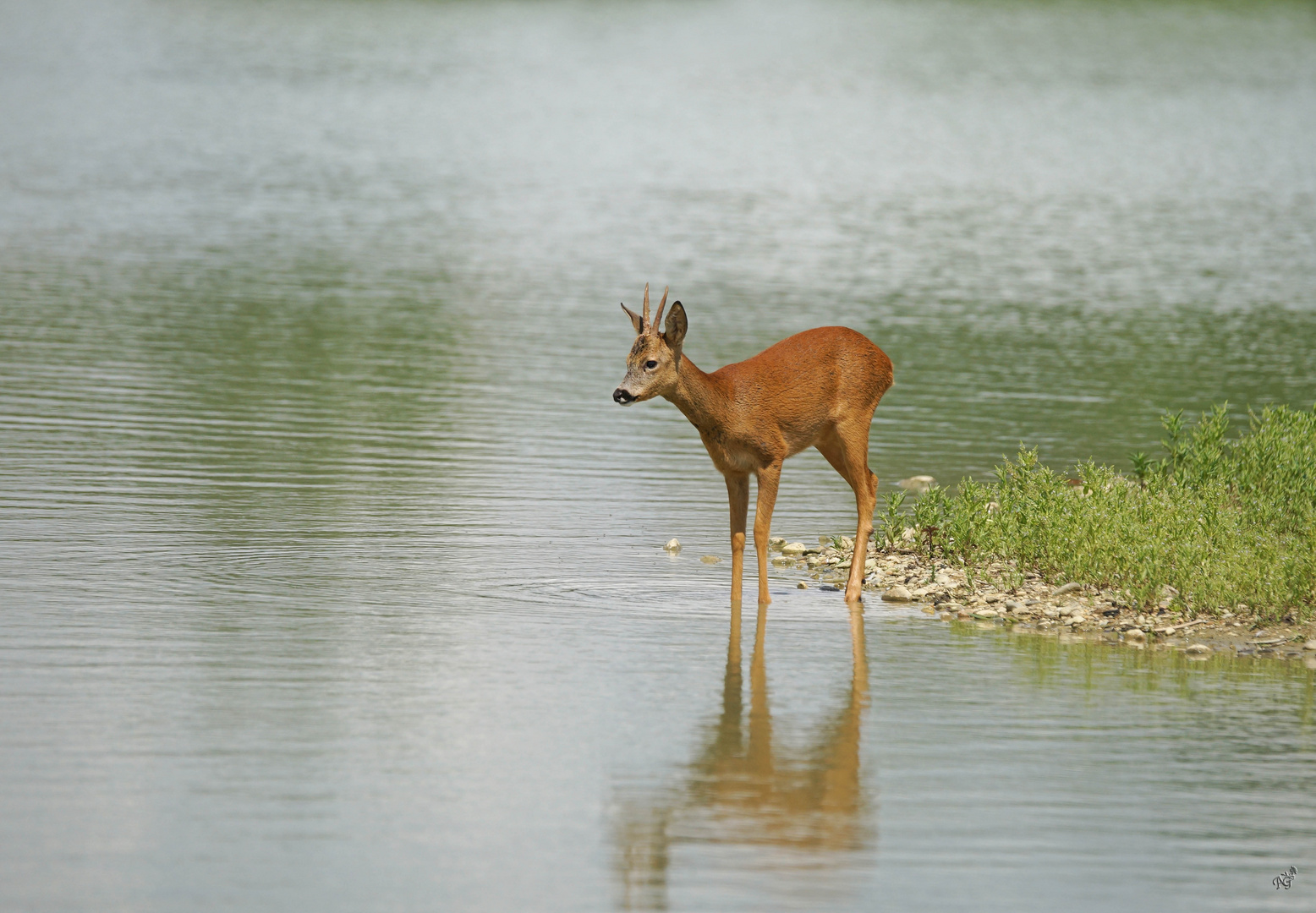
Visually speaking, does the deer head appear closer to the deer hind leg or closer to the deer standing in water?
the deer standing in water

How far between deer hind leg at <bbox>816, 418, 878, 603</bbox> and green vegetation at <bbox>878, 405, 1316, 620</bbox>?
75 cm

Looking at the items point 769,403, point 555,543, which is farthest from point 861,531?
point 555,543

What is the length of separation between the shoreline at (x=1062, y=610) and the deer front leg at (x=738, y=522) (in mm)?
903

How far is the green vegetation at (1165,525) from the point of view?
11688 mm

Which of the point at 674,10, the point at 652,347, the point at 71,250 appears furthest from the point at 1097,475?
the point at 674,10

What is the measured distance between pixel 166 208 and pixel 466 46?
123 ft

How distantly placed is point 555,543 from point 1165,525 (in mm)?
4273

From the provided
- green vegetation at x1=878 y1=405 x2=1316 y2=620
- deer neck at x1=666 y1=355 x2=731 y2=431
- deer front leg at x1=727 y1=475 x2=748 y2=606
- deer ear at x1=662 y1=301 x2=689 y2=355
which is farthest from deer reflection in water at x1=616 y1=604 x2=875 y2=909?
green vegetation at x1=878 y1=405 x2=1316 y2=620

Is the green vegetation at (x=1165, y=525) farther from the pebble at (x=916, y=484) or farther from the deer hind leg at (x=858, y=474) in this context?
the pebble at (x=916, y=484)

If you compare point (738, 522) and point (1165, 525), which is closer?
point (738, 522)

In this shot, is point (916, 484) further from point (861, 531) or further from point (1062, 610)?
point (1062, 610)

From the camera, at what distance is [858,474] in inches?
497

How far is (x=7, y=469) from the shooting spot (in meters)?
15.4

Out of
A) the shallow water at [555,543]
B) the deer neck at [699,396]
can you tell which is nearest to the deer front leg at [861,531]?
the shallow water at [555,543]
